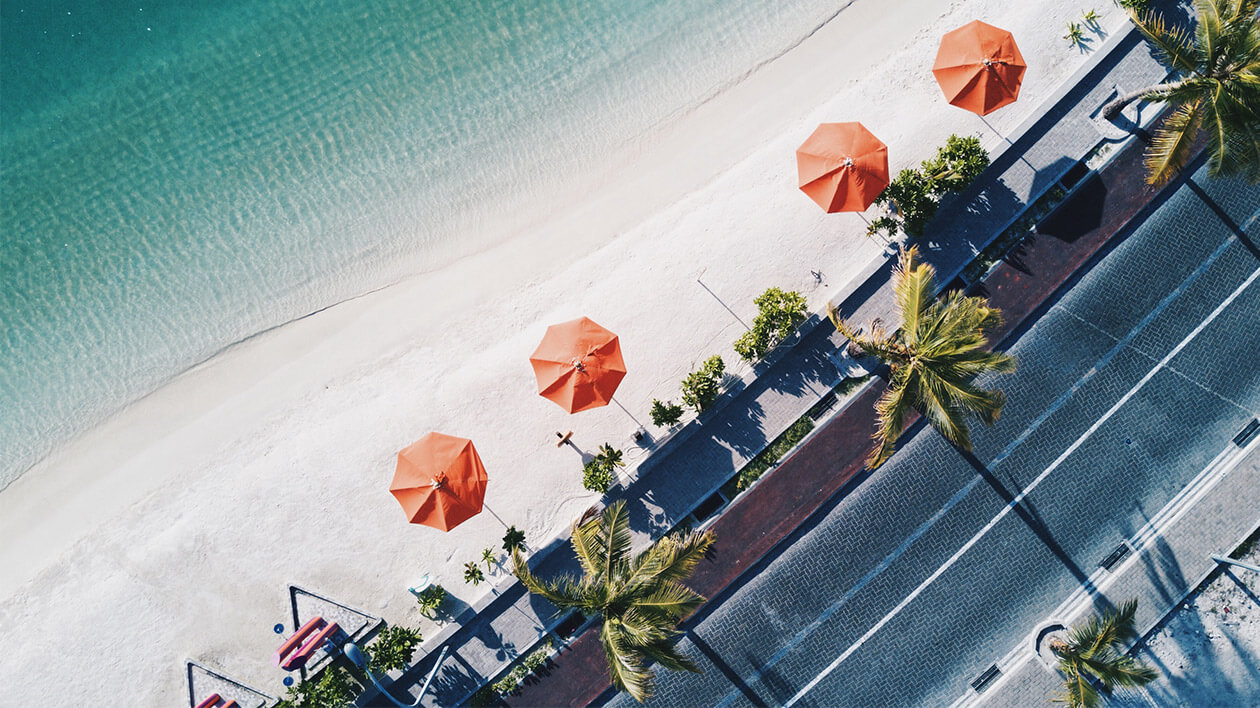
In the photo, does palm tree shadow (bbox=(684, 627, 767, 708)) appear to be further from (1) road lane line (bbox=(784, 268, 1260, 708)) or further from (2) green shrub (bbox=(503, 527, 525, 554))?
(2) green shrub (bbox=(503, 527, 525, 554))

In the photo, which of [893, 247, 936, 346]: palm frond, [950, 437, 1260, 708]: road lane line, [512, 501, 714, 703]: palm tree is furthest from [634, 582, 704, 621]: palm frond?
[950, 437, 1260, 708]: road lane line

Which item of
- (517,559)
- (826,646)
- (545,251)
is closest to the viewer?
(517,559)

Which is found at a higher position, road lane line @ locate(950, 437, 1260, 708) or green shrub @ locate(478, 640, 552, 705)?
green shrub @ locate(478, 640, 552, 705)

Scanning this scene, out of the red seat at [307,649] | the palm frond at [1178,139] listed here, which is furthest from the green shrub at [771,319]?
the red seat at [307,649]

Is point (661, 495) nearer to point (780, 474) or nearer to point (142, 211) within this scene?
point (780, 474)

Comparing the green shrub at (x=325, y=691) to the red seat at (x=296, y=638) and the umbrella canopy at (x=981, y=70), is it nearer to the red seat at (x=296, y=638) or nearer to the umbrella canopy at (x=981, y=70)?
the red seat at (x=296, y=638)

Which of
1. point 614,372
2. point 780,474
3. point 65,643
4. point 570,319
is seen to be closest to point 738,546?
point 780,474
